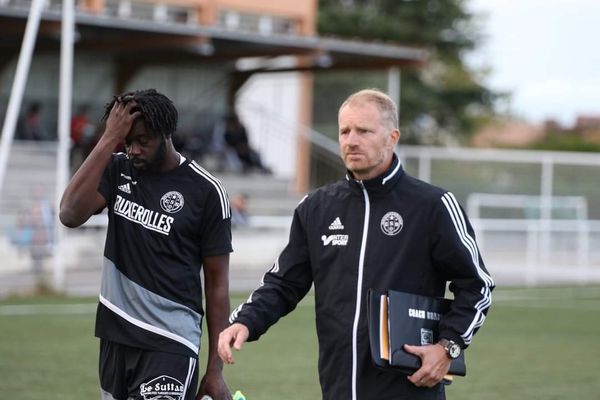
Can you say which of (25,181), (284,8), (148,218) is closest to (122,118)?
(148,218)

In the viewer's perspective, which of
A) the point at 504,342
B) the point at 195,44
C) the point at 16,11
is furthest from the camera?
the point at 195,44

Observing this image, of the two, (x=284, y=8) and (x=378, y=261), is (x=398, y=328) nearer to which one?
(x=378, y=261)

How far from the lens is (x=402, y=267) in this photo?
4.98 m

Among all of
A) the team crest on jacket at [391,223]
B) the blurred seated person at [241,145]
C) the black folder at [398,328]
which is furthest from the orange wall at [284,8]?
the black folder at [398,328]

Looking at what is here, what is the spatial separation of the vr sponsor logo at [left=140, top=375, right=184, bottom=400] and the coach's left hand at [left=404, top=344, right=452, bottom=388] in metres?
1.17

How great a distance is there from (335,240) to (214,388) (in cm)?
102

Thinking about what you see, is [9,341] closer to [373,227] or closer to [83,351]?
[83,351]

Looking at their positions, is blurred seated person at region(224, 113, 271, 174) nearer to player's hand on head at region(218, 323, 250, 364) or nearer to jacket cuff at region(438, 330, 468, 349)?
player's hand on head at region(218, 323, 250, 364)

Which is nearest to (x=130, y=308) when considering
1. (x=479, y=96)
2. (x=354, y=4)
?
(x=479, y=96)

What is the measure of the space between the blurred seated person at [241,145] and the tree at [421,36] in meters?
20.5

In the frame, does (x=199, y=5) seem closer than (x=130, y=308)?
No

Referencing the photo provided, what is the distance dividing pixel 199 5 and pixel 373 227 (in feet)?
90.9

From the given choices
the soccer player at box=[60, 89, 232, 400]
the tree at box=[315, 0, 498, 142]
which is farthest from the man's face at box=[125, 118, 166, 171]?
the tree at box=[315, 0, 498, 142]

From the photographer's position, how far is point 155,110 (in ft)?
18.3
